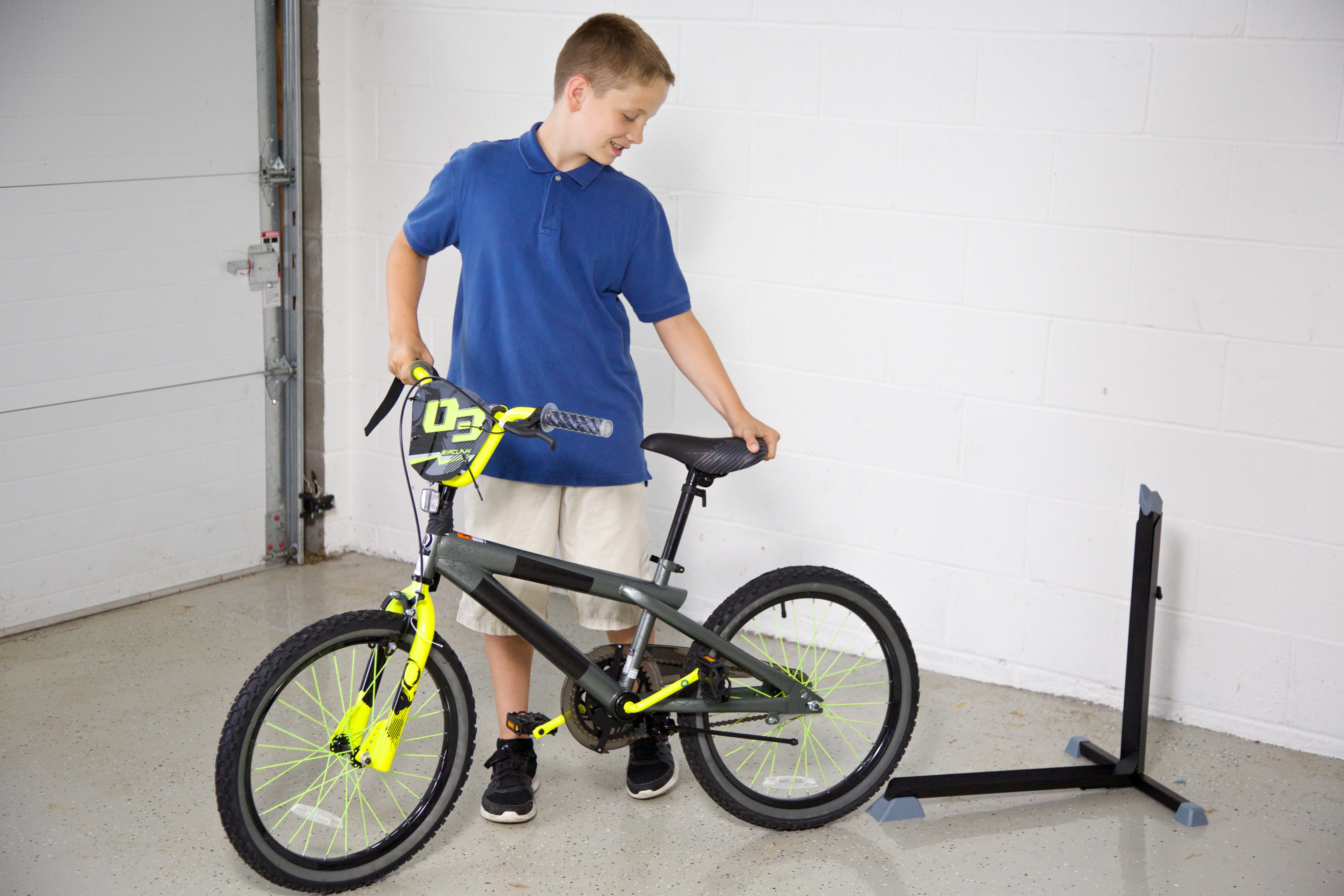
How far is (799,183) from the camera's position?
10.2 ft

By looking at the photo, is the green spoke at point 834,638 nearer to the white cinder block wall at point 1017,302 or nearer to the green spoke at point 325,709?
the white cinder block wall at point 1017,302

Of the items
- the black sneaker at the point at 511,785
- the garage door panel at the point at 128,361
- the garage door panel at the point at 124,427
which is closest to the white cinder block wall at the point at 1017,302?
the black sneaker at the point at 511,785

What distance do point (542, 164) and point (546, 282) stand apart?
210 millimetres

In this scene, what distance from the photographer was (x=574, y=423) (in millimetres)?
1971

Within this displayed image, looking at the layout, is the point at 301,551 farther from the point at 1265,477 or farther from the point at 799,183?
the point at 1265,477

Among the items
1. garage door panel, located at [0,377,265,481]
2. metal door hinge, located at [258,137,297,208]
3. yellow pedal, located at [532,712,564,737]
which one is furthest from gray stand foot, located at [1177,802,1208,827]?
metal door hinge, located at [258,137,297,208]

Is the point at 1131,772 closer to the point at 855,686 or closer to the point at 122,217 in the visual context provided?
the point at 855,686

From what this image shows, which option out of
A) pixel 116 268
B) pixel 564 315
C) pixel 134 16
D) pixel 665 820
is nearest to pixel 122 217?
pixel 116 268

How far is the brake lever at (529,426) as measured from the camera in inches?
77.7

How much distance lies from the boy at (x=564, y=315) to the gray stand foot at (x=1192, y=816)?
30.5 inches

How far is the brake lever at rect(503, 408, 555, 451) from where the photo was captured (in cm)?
197

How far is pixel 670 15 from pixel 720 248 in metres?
0.60

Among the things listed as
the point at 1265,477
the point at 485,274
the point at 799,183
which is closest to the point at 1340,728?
the point at 1265,477

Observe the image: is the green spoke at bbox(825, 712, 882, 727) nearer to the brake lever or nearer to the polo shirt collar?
the brake lever
